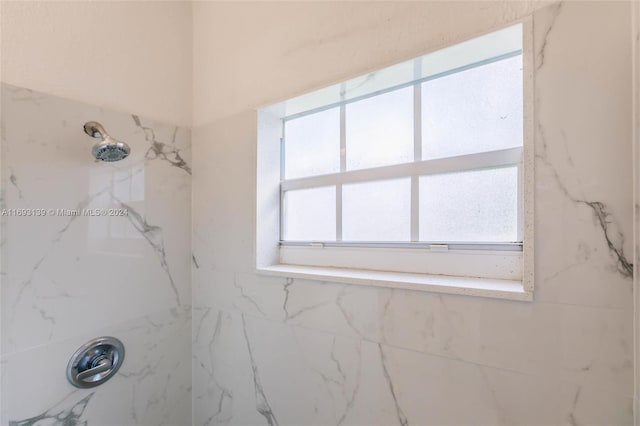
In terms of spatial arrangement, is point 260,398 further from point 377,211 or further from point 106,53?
point 106,53

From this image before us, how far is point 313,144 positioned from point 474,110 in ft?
2.04

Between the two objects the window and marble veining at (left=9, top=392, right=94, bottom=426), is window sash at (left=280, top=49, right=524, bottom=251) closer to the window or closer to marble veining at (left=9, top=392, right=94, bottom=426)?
the window

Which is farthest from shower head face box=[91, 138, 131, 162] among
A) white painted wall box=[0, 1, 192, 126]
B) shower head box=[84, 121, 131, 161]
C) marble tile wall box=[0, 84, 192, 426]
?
white painted wall box=[0, 1, 192, 126]

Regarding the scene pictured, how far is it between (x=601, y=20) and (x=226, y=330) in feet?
4.88

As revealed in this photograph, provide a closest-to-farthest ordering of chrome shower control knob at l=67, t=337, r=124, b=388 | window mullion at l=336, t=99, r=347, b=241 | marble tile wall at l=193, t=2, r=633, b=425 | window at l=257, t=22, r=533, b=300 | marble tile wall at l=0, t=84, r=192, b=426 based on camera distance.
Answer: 1. marble tile wall at l=193, t=2, r=633, b=425
2. window at l=257, t=22, r=533, b=300
3. marble tile wall at l=0, t=84, r=192, b=426
4. chrome shower control knob at l=67, t=337, r=124, b=388
5. window mullion at l=336, t=99, r=347, b=241

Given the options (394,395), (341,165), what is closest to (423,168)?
(341,165)

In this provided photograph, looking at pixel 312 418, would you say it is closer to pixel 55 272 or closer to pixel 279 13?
pixel 55 272

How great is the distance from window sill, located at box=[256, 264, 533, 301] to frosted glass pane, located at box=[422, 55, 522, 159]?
393 millimetres

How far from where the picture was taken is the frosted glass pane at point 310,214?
1.20m

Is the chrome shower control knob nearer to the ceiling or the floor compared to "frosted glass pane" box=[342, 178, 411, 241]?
nearer to the floor

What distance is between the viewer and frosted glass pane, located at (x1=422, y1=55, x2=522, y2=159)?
2.77 ft

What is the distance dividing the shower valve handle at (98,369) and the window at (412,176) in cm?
66

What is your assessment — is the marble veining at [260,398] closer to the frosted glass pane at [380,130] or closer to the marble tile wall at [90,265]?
the marble tile wall at [90,265]

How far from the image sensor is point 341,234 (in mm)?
1162
